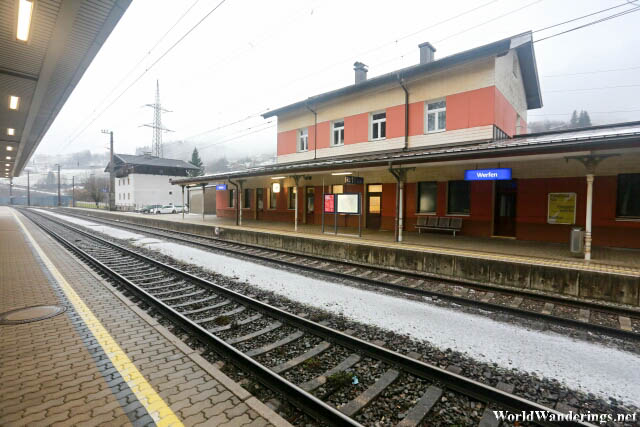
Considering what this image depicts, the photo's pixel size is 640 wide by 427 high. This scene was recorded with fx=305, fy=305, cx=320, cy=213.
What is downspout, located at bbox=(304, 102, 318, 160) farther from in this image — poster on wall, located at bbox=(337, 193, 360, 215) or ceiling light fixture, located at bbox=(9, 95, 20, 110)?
ceiling light fixture, located at bbox=(9, 95, 20, 110)

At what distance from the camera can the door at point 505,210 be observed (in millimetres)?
12922

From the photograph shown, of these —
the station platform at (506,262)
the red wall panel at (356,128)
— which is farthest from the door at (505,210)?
the red wall panel at (356,128)

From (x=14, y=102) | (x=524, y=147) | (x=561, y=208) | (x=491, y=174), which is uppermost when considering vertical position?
(x=14, y=102)

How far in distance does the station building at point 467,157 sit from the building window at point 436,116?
1.9 inches

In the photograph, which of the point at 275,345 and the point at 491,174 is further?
the point at 491,174

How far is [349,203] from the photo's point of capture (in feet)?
45.5

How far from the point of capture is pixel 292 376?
3.72 m

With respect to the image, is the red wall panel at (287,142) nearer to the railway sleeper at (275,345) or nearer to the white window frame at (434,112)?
the white window frame at (434,112)

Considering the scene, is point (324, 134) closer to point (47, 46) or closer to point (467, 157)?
point (467, 157)

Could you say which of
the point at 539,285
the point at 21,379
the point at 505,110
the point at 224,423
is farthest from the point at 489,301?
the point at 505,110

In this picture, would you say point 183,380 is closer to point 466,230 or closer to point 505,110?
point 466,230

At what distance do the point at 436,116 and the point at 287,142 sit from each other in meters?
11.0

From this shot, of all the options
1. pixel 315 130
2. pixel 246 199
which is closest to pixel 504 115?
pixel 315 130

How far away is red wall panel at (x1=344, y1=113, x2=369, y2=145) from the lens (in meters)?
17.8
